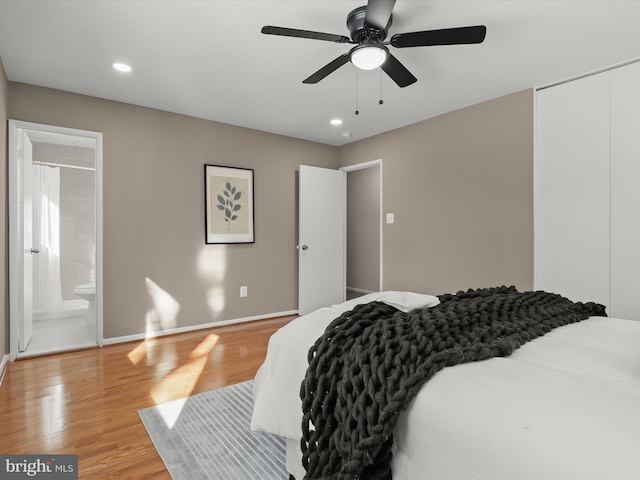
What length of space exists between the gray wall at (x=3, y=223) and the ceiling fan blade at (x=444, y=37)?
3008 mm

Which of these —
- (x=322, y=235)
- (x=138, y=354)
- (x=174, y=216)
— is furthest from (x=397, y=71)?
(x=138, y=354)

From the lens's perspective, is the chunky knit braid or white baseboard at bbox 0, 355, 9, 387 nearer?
the chunky knit braid

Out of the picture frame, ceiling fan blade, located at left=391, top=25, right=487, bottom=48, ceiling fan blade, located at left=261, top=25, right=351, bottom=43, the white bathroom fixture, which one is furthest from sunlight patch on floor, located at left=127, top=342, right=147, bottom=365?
ceiling fan blade, located at left=391, top=25, right=487, bottom=48

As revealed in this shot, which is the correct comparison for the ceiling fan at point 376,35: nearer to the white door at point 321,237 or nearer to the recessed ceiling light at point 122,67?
the recessed ceiling light at point 122,67

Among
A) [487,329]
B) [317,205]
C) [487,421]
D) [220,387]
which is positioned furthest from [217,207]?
[487,421]

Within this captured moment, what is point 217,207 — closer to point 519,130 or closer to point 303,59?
point 303,59

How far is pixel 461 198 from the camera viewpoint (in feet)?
12.7

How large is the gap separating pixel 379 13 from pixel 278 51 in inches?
37.8

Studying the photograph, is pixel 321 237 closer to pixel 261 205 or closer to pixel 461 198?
pixel 261 205

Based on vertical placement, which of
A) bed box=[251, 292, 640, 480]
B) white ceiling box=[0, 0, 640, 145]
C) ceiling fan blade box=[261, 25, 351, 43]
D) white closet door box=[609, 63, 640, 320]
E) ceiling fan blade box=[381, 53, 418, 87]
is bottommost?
bed box=[251, 292, 640, 480]

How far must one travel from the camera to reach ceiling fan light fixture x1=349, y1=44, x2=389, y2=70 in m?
2.15

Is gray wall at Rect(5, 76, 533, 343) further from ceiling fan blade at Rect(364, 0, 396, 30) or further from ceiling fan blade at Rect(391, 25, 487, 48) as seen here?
ceiling fan blade at Rect(364, 0, 396, 30)

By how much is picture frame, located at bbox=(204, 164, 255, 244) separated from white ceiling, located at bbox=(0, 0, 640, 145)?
741 millimetres

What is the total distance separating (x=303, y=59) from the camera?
278cm
